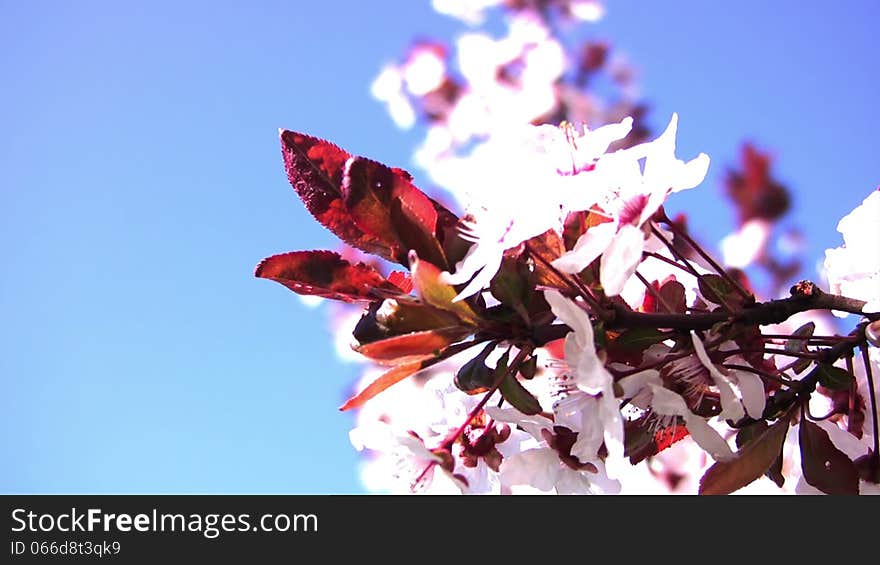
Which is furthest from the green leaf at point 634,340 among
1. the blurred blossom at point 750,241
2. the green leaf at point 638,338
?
the blurred blossom at point 750,241

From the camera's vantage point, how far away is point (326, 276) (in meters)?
0.68

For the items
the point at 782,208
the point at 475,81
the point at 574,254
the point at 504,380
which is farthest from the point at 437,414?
the point at 475,81

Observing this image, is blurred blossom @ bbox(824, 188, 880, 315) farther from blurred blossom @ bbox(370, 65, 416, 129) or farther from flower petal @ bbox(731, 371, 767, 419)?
blurred blossom @ bbox(370, 65, 416, 129)

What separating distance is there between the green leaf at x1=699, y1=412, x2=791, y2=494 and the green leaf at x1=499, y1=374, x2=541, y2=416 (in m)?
0.14

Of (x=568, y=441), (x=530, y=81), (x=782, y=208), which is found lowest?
(x=568, y=441)

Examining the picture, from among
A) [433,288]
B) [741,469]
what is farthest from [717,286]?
[433,288]

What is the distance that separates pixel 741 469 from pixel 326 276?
0.35 meters

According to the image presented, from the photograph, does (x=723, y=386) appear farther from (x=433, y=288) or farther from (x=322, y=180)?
(x=322, y=180)

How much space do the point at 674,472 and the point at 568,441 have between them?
1972 mm

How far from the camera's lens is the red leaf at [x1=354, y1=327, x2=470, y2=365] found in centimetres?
59

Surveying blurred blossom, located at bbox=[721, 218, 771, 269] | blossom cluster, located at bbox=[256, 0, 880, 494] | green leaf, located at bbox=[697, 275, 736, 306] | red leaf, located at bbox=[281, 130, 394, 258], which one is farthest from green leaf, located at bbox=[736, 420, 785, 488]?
blurred blossom, located at bbox=[721, 218, 771, 269]

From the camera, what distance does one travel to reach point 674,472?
253 cm
